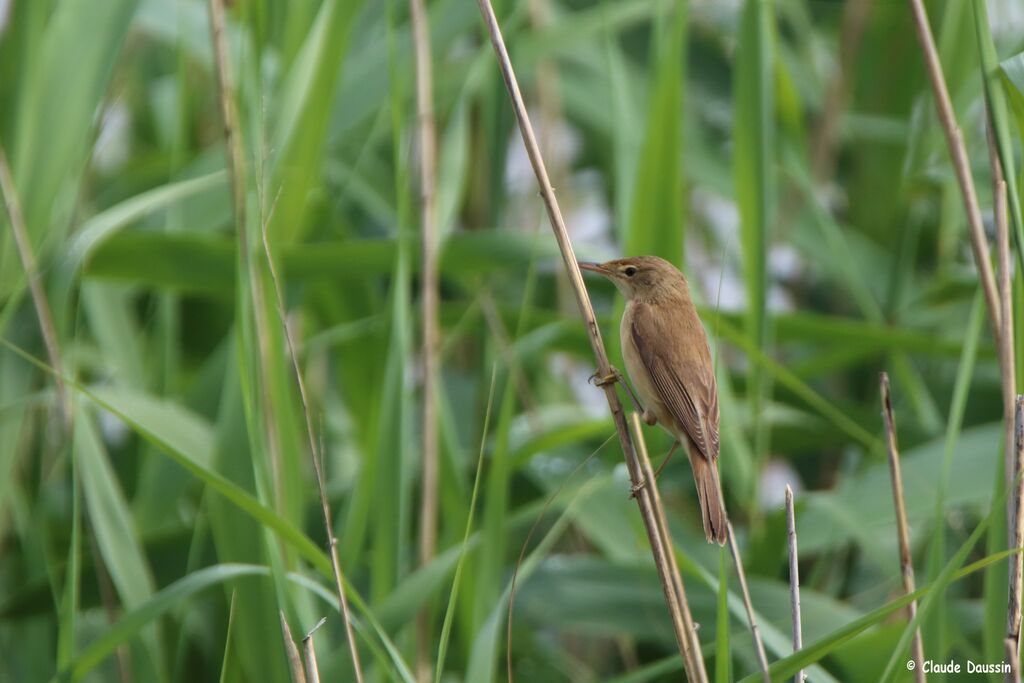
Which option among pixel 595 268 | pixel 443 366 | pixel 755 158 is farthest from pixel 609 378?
pixel 443 366

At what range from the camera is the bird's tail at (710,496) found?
1.86 m

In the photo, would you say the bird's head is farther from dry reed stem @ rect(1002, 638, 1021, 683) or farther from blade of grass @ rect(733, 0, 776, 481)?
dry reed stem @ rect(1002, 638, 1021, 683)

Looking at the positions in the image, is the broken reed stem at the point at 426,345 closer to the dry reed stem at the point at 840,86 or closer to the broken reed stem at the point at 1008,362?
the broken reed stem at the point at 1008,362

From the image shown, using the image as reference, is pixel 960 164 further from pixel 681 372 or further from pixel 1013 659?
pixel 1013 659

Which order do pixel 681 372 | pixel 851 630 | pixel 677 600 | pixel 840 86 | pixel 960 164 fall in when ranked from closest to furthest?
pixel 851 630
pixel 677 600
pixel 960 164
pixel 681 372
pixel 840 86

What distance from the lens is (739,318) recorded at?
307 centimetres

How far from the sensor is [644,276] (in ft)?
8.00

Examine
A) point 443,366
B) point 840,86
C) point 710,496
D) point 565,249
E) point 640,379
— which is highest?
point 840,86

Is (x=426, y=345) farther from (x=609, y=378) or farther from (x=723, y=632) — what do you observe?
(x=723, y=632)

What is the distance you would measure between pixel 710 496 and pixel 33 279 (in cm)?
141

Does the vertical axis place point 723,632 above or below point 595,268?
below

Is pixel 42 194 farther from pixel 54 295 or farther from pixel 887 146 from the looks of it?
pixel 887 146

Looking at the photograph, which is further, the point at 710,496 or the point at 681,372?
the point at 681,372

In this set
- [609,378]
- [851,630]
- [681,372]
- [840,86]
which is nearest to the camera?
[851,630]
